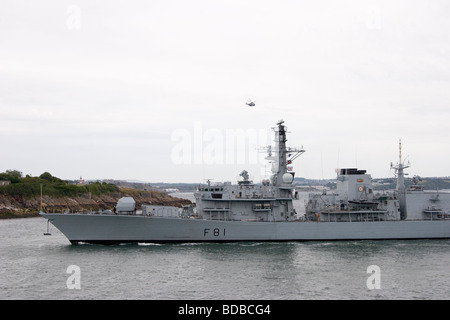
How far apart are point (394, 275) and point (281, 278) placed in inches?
225

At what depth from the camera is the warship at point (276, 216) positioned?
27328mm

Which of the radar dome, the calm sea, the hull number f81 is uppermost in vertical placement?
the radar dome

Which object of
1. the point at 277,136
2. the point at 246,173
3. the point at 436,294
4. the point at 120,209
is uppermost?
the point at 277,136

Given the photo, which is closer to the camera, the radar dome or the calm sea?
the calm sea

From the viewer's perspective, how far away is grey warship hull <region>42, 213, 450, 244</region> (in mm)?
27109

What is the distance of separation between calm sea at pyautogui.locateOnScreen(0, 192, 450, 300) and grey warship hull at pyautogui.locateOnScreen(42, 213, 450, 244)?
1.76ft

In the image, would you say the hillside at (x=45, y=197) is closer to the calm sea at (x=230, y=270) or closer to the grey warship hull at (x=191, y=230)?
the grey warship hull at (x=191, y=230)

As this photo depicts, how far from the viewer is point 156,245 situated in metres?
27.5

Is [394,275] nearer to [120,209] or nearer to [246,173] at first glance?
[246,173]

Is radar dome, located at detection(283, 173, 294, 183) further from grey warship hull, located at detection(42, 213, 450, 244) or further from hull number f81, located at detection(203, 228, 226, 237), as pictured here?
hull number f81, located at detection(203, 228, 226, 237)

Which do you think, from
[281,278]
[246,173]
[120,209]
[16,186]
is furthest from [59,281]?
[16,186]

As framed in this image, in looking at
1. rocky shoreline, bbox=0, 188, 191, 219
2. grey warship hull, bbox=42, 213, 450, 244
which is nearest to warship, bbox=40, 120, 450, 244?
grey warship hull, bbox=42, 213, 450, 244

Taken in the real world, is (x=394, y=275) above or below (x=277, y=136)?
below

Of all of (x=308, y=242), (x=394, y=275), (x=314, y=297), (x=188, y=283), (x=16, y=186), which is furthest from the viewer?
(x=16, y=186)
